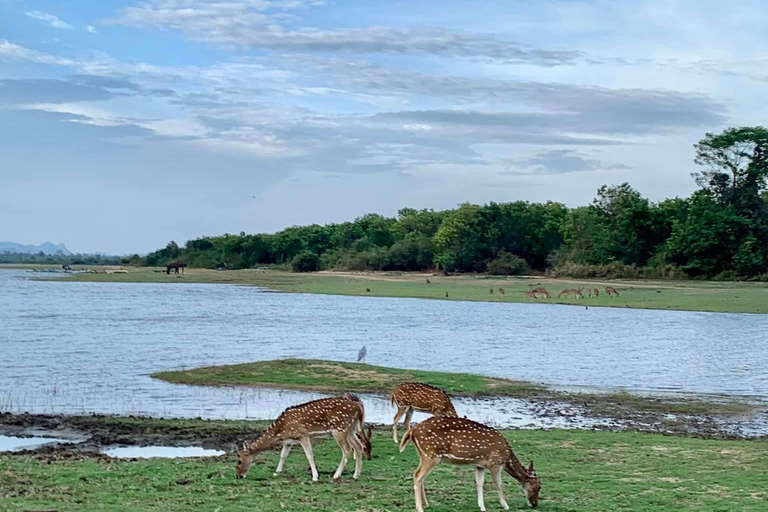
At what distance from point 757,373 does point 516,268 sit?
212 ft

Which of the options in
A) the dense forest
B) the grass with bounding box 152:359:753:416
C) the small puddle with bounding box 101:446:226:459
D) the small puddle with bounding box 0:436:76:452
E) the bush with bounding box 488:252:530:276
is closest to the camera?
the small puddle with bounding box 101:446:226:459

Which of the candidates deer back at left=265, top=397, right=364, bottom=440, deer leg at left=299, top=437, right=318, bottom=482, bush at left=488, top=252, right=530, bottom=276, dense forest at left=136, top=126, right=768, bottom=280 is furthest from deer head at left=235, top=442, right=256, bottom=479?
bush at left=488, top=252, right=530, bottom=276

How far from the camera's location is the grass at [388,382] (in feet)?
66.3

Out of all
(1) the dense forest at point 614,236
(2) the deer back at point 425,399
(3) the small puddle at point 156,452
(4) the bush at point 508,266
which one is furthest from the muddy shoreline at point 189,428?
(4) the bush at point 508,266

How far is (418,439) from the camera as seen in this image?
9.78 m

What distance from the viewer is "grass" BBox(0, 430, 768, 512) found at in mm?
9938

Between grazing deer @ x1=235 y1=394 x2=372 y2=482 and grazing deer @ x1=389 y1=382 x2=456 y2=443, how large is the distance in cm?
215

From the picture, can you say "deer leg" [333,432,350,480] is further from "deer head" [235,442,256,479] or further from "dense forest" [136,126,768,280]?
"dense forest" [136,126,768,280]

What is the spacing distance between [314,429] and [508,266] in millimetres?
80220

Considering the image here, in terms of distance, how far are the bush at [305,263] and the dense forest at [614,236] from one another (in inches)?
4.6

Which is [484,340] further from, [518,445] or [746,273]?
[746,273]

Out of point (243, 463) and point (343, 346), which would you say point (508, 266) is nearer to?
point (343, 346)

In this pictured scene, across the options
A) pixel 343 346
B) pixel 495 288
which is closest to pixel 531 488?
pixel 343 346

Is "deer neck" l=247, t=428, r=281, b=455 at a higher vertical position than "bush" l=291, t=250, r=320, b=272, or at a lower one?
lower
